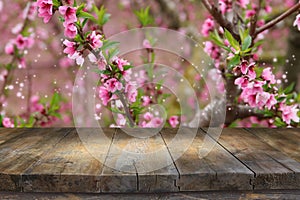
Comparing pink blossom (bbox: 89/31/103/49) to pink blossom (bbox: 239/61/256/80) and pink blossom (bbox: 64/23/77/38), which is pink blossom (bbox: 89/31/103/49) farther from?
pink blossom (bbox: 239/61/256/80)

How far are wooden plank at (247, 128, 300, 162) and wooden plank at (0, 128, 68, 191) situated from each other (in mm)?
652

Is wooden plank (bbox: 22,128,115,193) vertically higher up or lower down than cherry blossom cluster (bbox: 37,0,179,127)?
lower down

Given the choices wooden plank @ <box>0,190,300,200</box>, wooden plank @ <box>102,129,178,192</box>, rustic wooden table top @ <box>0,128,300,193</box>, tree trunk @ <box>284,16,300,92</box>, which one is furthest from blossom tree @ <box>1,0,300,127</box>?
tree trunk @ <box>284,16,300,92</box>

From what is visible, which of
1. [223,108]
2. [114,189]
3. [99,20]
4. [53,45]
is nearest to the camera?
[114,189]

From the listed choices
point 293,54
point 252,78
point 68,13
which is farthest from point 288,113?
point 293,54

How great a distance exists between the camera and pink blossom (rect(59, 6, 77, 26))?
116cm

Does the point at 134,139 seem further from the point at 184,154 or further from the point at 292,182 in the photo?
the point at 292,182

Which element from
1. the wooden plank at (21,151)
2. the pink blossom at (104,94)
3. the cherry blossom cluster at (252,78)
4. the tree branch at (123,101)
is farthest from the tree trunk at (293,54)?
the wooden plank at (21,151)

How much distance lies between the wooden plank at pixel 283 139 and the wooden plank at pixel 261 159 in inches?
1.0

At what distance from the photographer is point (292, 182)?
0.97 metres

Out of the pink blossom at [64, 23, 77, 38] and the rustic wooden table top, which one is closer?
the rustic wooden table top

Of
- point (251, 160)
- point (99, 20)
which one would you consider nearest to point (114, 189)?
point (251, 160)

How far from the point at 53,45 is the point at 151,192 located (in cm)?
332

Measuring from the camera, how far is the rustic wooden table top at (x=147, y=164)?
0.94 metres
